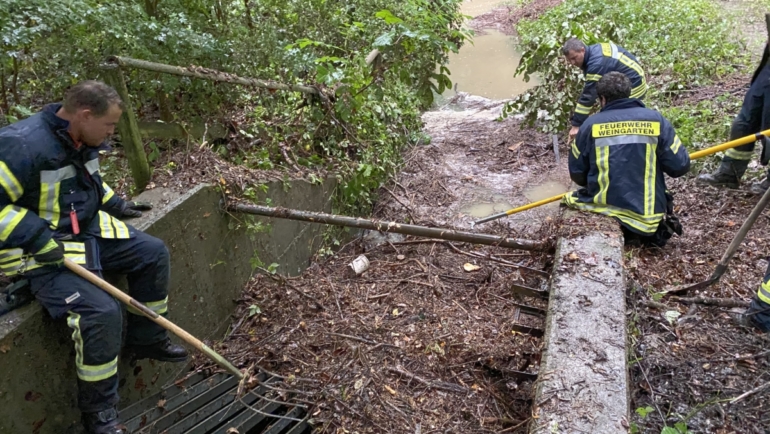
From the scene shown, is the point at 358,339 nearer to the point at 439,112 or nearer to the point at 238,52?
the point at 238,52

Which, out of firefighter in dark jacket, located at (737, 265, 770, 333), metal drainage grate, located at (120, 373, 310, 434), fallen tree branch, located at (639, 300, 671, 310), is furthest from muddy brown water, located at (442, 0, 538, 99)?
metal drainage grate, located at (120, 373, 310, 434)

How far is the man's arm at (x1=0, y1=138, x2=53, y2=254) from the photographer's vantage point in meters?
2.34

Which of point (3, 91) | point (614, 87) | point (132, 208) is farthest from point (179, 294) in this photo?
point (614, 87)

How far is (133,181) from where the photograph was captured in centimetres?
378

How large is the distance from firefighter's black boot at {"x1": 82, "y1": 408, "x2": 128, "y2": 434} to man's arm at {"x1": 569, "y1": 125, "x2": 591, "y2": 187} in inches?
145

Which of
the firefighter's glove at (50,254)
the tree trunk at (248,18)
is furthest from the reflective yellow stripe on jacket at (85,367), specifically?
the tree trunk at (248,18)

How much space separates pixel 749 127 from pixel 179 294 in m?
5.63

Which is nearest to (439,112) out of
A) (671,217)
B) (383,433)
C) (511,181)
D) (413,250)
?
(511,181)

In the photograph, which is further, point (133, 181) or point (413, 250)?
point (413, 250)

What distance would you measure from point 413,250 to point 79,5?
3.37 meters

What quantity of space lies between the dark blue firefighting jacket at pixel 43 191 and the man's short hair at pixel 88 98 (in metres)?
0.11

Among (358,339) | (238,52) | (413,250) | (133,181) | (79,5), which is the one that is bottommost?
(413,250)

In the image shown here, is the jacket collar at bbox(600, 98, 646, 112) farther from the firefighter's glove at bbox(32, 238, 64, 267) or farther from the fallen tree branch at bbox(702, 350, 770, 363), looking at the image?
the firefighter's glove at bbox(32, 238, 64, 267)

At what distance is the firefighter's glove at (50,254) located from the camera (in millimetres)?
2395
